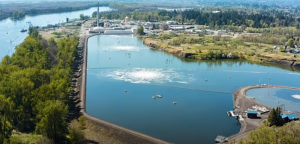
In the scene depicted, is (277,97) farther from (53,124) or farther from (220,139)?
(53,124)

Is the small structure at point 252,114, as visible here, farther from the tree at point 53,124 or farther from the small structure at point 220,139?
the tree at point 53,124

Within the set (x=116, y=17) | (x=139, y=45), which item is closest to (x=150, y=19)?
(x=116, y=17)

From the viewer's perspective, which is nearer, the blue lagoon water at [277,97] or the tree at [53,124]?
the tree at [53,124]

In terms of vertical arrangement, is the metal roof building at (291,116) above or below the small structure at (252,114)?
above

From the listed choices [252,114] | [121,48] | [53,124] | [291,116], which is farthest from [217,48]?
[53,124]

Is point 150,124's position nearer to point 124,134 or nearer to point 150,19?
point 124,134

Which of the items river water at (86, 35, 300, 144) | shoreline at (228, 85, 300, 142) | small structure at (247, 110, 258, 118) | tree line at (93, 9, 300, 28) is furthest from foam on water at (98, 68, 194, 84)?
tree line at (93, 9, 300, 28)

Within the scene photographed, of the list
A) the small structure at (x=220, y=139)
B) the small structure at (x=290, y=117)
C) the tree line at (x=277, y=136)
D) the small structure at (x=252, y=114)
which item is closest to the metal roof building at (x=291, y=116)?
the small structure at (x=290, y=117)
